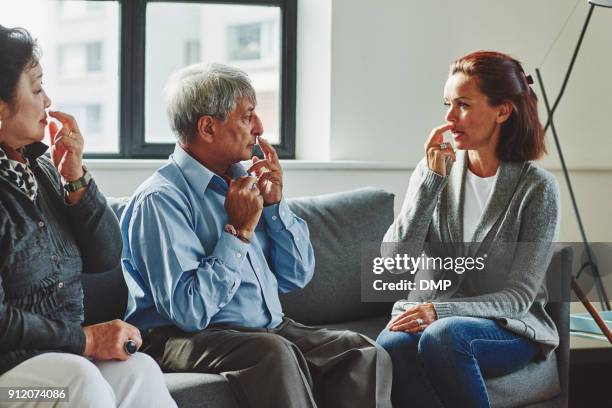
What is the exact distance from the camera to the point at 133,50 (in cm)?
337

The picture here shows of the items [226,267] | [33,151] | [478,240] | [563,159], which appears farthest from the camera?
[563,159]

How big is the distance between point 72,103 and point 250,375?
1720 mm

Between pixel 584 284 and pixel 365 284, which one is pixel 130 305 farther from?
pixel 584 284

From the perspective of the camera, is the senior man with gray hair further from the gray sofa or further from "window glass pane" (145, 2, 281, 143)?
"window glass pane" (145, 2, 281, 143)

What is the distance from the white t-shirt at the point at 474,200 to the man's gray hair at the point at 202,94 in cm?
68

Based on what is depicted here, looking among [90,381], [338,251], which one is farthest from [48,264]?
[338,251]

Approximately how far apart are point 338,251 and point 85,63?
1.29 metres

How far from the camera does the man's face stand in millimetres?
2225

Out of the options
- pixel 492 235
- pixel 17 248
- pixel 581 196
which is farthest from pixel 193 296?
pixel 581 196

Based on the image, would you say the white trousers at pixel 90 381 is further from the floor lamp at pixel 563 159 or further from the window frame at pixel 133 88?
the floor lamp at pixel 563 159

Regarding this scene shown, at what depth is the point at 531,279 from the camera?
2.35 metres

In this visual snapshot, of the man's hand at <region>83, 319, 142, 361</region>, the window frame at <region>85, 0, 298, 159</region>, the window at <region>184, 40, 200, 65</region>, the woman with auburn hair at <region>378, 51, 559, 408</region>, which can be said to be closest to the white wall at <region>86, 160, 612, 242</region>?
the window frame at <region>85, 0, 298, 159</region>

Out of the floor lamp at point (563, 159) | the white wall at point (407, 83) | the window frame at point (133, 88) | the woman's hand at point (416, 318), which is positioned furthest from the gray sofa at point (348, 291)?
the window frame at point (133, 88)

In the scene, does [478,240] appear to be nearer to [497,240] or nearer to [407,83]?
[497,240]
